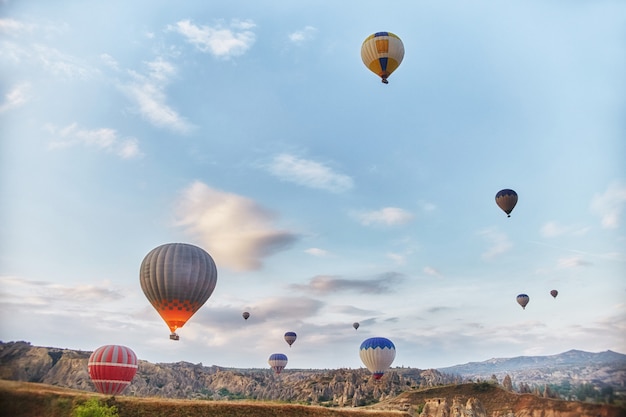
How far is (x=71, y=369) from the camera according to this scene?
133 metres

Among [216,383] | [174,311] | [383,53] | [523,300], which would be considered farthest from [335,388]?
[383,53]

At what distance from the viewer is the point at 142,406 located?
1874 inches

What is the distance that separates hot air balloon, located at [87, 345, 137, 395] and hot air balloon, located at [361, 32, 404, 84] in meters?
41.6

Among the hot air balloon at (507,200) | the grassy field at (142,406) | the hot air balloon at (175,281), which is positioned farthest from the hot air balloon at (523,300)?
the hot air balloon at (175,281)

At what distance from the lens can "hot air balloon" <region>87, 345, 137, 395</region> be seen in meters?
51.5

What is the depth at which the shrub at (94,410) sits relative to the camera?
1641 inches

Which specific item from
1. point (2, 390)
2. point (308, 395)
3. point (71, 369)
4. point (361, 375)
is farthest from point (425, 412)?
point (71, 369)

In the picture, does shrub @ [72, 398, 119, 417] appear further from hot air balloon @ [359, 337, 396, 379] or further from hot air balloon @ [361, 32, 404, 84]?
hot air balloon @ [359, 337, 396, 379]

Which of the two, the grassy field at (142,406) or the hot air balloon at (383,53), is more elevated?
the hot air balloon at (383,53)

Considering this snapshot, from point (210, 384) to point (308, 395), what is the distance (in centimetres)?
5783

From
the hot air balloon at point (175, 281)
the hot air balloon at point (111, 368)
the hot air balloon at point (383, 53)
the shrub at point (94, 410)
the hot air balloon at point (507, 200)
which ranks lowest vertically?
the shrub at point (94, 410)

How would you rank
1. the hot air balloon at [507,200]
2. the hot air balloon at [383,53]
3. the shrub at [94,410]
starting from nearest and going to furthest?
1. the shrub at [94,410]
2. the hot air balloon at [383,53]
3. the hot air balloon at [507,200]

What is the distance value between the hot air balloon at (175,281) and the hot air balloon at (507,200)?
39679 mm

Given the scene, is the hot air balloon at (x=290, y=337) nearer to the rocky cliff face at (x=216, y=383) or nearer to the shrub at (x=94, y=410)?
the rocky cliff face at (x=216, y=383)
